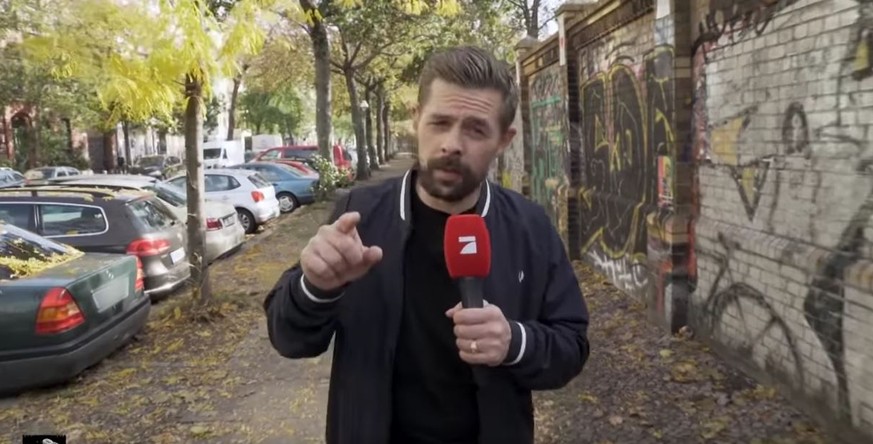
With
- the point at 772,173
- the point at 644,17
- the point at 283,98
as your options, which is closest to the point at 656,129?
the point at 644,17

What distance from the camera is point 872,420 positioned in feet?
13.2

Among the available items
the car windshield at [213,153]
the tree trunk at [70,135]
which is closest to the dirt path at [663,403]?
the car windshield at [213,153]

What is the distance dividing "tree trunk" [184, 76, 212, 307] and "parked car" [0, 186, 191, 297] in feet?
3.00

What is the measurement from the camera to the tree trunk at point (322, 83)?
20609 mm

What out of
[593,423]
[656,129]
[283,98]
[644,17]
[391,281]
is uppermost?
[283,98]

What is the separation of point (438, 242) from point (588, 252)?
848 cm

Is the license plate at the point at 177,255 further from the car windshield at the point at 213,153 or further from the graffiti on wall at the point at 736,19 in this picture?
the car windshield at the point at 213,153

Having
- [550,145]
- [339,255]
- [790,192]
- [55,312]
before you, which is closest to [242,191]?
[550,145]

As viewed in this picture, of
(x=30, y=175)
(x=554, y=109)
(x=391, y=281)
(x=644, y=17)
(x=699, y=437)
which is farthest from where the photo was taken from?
(x=30, y=175)

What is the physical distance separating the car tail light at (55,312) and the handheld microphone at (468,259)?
472 centimetres

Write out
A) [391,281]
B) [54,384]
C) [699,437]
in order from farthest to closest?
[54,384] → [699,437] → [391,281]

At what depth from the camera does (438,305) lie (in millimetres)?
2066

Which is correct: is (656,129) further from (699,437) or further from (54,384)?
(54,384)

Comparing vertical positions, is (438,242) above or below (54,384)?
above
